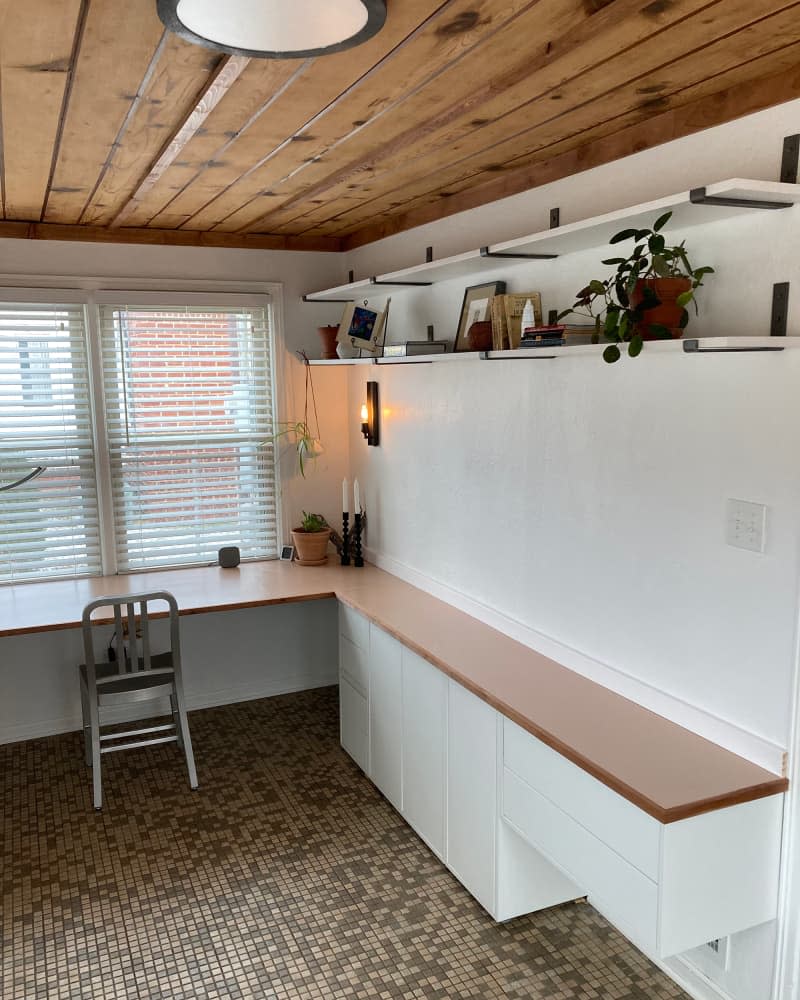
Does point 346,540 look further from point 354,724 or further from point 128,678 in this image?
point 128,678

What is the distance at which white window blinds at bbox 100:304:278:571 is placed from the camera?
4.14 meters

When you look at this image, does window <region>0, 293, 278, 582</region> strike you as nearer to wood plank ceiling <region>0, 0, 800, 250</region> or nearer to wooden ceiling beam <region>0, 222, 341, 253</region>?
wooden ceiling beam <region>0, 222, 341, 253</region>

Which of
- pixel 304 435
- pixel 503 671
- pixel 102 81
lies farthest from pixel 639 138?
pixel 304 435

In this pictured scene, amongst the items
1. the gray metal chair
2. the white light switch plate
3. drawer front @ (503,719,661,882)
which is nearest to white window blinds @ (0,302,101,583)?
the gray metal chair

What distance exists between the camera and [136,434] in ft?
13.7

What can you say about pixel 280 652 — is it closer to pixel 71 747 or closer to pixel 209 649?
pixel 209 649

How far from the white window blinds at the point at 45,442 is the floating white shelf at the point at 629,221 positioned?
67.6 inches

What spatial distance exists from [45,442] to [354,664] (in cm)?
183

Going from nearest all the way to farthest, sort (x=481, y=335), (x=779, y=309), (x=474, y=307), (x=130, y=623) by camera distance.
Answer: (x=779, y=309) < (x=481, y=335) < (x=474, y=307) < (x=130, y=623)

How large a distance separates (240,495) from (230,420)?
40 centimetres

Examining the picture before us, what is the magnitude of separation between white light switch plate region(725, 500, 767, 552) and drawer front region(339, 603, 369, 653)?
1.74m

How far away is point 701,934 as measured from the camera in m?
1.99

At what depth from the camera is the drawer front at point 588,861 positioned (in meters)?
2.00

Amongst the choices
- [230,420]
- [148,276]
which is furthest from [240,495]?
[148,276]
